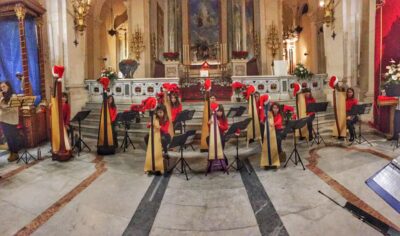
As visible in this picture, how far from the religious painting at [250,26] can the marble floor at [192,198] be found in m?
11.9

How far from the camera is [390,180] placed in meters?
2.32

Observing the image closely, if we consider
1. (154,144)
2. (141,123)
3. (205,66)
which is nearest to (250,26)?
(205,66)

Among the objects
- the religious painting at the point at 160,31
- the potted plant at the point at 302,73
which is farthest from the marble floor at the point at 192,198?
the religious painting at the point at 160,31

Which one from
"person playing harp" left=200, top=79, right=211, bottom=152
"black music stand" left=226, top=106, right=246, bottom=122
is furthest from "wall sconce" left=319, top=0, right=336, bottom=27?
"person playing harp" left=200, top=79, right=211, bottom=152

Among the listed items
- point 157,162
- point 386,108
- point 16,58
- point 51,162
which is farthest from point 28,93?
point 386,108

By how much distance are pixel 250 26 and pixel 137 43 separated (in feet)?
21.3

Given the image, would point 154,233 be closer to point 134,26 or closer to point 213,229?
point 213,229

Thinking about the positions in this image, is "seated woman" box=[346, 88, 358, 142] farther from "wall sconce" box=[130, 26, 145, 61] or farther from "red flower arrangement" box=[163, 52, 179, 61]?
"wall sconce" box=[130, 26, 145, 61]

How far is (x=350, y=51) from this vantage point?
12.7 metres

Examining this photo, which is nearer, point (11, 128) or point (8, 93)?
point (11, 128)

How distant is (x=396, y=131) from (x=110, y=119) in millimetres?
7638

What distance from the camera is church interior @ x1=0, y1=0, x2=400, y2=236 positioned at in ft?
15.4

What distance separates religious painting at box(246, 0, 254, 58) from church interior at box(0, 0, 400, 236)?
6 centimetres

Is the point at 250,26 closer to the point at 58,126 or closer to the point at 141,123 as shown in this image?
the point at 141,123
